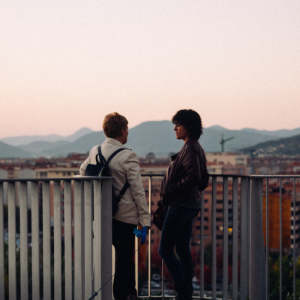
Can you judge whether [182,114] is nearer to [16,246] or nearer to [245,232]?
[245,232]

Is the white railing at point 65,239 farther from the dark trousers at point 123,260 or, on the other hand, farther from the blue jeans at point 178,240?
the blue jeans at point 178,240

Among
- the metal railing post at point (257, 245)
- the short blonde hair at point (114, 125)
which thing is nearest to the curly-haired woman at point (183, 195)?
the short blonde hair at point (114, 125)

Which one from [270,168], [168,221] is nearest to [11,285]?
[168,221]

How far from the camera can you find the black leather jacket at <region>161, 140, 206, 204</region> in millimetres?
3291

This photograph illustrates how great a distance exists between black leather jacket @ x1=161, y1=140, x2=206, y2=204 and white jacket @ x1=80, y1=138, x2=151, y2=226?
8.1 inches

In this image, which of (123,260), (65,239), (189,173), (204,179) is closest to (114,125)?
(189,173)

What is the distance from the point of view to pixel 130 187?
340cm

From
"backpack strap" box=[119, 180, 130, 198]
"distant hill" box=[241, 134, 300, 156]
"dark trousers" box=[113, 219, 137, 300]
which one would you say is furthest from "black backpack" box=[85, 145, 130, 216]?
"distant hill" box=[241, 134, 300, 156]

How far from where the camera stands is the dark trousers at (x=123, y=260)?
3.46 meters

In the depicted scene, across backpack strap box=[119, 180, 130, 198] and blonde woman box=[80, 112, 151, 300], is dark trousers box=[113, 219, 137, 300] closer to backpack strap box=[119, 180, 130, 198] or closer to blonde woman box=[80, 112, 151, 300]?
blonde woman box=[80, 112, 151, 300]

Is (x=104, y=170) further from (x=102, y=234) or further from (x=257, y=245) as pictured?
(x=257, y=245)

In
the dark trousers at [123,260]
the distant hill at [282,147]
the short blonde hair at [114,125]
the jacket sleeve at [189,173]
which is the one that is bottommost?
the distant hill at [282,147]

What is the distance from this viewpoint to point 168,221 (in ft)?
11.3

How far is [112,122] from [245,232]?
1.45 m
